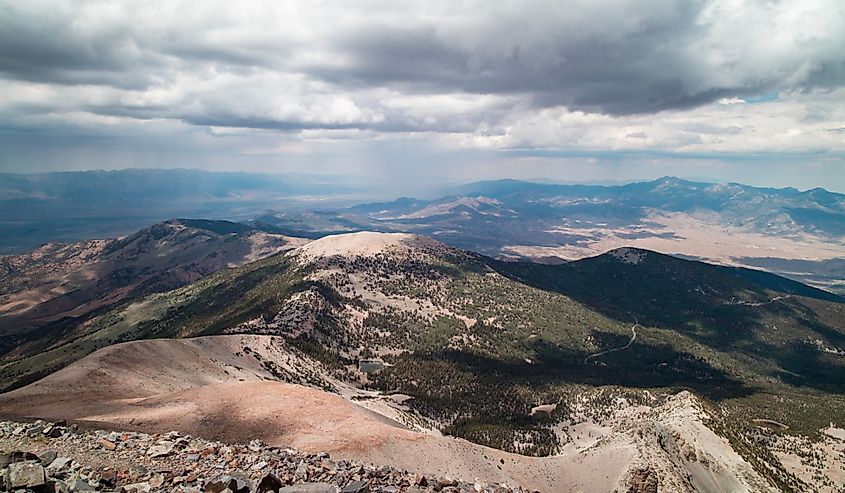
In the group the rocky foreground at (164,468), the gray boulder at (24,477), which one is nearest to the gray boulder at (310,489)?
the rocky foreground at (164,468)

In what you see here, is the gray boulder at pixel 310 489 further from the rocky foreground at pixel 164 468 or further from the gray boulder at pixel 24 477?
the gray boulder at pixel 24 477

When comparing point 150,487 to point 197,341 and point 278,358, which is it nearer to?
point 197,341

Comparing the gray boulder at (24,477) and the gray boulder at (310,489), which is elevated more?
the gray boulder at (24,477)

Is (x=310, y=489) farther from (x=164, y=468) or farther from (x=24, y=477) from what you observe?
(x=24, y=477)

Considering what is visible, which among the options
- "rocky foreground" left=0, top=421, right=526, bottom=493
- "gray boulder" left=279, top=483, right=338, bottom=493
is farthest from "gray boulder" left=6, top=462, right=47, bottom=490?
"gray boulder" left=279, top=483, right=338, bottom=493

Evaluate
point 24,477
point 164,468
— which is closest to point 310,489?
point 164,468

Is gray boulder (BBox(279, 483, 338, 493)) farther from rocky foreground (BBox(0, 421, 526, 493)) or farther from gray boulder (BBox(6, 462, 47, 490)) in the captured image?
gray boulder (BBox(6, 462, 47, 490))

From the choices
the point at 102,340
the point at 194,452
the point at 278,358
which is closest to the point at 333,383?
the point at 278,358

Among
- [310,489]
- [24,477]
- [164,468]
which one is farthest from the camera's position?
[164,468]

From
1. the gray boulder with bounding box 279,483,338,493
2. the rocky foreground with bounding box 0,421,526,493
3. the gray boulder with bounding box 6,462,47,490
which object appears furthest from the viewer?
the gray boulder with bounding box 279,483,338,493
